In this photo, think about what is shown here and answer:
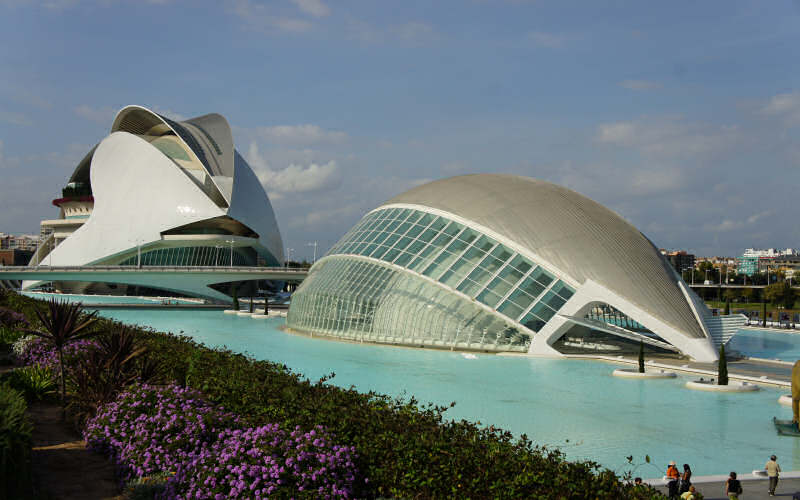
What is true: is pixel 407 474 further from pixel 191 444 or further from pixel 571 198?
pixel 571 198

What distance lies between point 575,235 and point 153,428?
67.1 ft

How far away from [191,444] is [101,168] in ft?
261

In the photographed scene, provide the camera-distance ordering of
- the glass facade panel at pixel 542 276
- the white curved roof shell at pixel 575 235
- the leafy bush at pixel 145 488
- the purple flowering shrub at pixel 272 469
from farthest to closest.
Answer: the glass facade panel at pixel 542 276 < the white curved roof shell at pixel 575 235 < the leafy bush at pixel 145 488 < the purple flowering shrub at pixel 272 469

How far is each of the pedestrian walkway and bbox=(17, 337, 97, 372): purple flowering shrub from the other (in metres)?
12.0

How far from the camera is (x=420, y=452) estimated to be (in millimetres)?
8055

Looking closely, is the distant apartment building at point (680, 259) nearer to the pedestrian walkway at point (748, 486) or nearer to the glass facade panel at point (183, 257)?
the glass facade panel at point (183, 257)

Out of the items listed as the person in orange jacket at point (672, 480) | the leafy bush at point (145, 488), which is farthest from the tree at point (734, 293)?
the leafy bush at point (145, 488)

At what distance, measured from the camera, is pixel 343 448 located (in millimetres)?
8172

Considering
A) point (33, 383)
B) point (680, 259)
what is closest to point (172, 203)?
point (33, 383)

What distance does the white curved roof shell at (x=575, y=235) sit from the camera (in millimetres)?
25109

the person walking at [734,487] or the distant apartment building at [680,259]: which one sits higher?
the distant apartment building at [680,259]

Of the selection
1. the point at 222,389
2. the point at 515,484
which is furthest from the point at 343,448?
the point at 222,389

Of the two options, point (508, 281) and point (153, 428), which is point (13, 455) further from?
point (508, 281)

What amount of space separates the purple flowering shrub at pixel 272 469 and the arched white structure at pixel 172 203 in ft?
221
